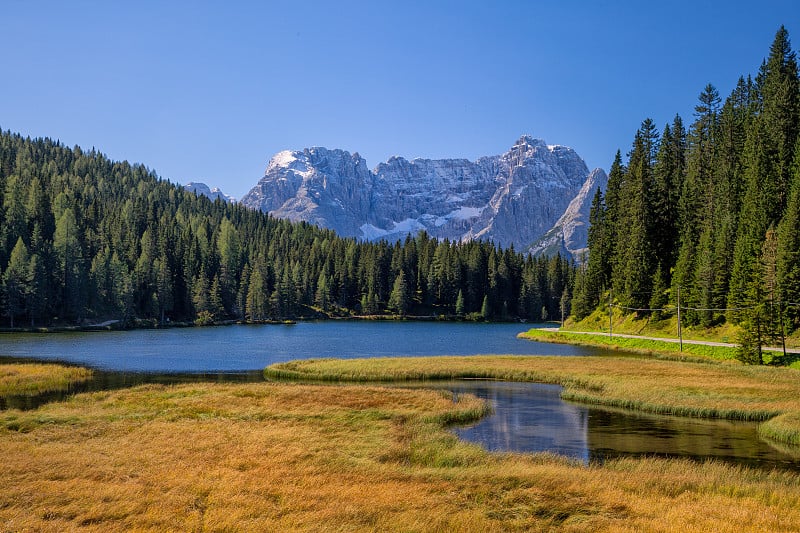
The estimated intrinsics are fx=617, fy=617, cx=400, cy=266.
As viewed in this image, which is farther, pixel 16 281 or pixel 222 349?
pixel 16 281

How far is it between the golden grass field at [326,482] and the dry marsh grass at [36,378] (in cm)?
1388

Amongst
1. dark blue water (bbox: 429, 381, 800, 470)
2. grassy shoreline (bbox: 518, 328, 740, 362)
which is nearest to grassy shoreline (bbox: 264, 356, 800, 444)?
dark blue water (bbox: 429, 381, 800, 470)

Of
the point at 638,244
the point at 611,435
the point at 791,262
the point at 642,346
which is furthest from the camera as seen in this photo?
the point at 638,244

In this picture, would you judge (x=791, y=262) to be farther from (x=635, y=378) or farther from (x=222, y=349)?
(x=222, y=349)

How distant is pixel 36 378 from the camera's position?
166ft

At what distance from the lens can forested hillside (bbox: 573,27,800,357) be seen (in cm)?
7100

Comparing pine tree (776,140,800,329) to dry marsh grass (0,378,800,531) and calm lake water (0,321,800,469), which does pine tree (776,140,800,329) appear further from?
dry marsh grass (0,378,800,531)

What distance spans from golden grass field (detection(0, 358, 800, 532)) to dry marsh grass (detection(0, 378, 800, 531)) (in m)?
0.07

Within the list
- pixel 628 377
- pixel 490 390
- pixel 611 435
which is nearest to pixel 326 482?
pixel 611 435

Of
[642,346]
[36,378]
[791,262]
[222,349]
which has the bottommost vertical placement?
[222,349]

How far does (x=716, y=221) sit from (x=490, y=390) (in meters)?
61.6

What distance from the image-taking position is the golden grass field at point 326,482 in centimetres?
1697

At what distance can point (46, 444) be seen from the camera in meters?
26.6

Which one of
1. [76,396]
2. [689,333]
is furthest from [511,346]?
[76,396]
